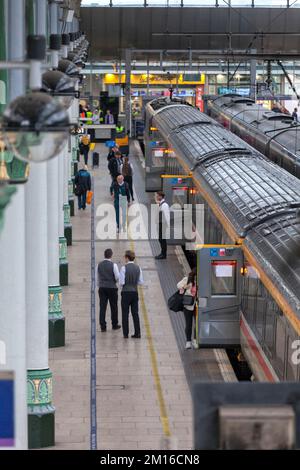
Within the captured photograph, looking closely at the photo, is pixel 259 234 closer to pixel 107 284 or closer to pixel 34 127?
pixel 107 284

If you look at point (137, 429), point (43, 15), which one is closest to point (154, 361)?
point (137, 429)

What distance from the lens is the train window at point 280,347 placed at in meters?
13.3

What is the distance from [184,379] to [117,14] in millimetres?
40289

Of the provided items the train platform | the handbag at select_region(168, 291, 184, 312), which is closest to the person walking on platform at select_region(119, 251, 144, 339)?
the train platform

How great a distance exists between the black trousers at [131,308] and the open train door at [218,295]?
239 cm

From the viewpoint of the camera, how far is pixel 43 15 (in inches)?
620

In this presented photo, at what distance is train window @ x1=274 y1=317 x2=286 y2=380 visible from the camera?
1333 centimetres

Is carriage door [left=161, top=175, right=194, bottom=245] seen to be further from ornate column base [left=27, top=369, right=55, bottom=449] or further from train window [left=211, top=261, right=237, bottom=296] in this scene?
ornate column base [left=27, top=369, right=55, bottom=449]

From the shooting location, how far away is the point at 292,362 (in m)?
12.7

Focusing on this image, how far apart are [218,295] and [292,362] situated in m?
4.77

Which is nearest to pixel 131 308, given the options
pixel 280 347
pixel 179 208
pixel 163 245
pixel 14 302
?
pixel 280 347

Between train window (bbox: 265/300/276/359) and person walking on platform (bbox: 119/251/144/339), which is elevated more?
train window (bbox: 265/300/276/359)

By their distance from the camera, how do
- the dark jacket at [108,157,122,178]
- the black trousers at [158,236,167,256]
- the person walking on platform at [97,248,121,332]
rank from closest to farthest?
the person walking on platform at [97,248,121,332]
the black trousers at [158,236,167,256]
the dark jacket at [108,157,122,178]
